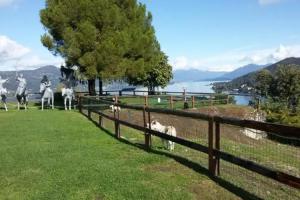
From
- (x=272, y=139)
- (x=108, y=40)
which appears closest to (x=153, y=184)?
(x=272, y=139)

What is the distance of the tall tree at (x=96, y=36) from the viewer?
3809 centimetres

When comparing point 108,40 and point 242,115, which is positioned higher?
point 108,40

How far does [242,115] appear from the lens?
35344 mm

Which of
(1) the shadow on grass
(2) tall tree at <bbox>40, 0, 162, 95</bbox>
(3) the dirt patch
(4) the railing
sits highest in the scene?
(2) tall tree at <bbox>40, 0, 162, 95</bbox>

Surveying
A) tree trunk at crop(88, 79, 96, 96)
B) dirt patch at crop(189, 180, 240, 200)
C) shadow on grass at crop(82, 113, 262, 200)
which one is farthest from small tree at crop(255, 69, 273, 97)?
dirt patch at crop(189, 180, 240, 200)

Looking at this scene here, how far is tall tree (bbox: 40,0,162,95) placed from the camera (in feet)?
125

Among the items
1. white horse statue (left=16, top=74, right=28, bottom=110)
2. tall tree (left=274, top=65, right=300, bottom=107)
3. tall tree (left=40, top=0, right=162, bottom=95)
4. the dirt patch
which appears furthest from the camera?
tall tree (left=274, top=65, right=300, bottom=107)

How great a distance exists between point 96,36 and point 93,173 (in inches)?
1181

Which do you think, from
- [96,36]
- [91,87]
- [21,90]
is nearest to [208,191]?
[21,90]

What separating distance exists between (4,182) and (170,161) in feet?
12.3

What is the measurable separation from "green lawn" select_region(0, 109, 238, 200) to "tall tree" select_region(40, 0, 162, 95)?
2303 centimetres

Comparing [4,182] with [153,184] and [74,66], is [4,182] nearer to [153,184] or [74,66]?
[153,184]

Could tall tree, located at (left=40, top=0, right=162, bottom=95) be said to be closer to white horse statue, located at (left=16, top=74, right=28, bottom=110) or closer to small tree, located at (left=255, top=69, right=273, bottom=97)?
white horse statue, located at (left=16, top=74, right=28, bottom=110)

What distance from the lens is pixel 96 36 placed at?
39.1 m
